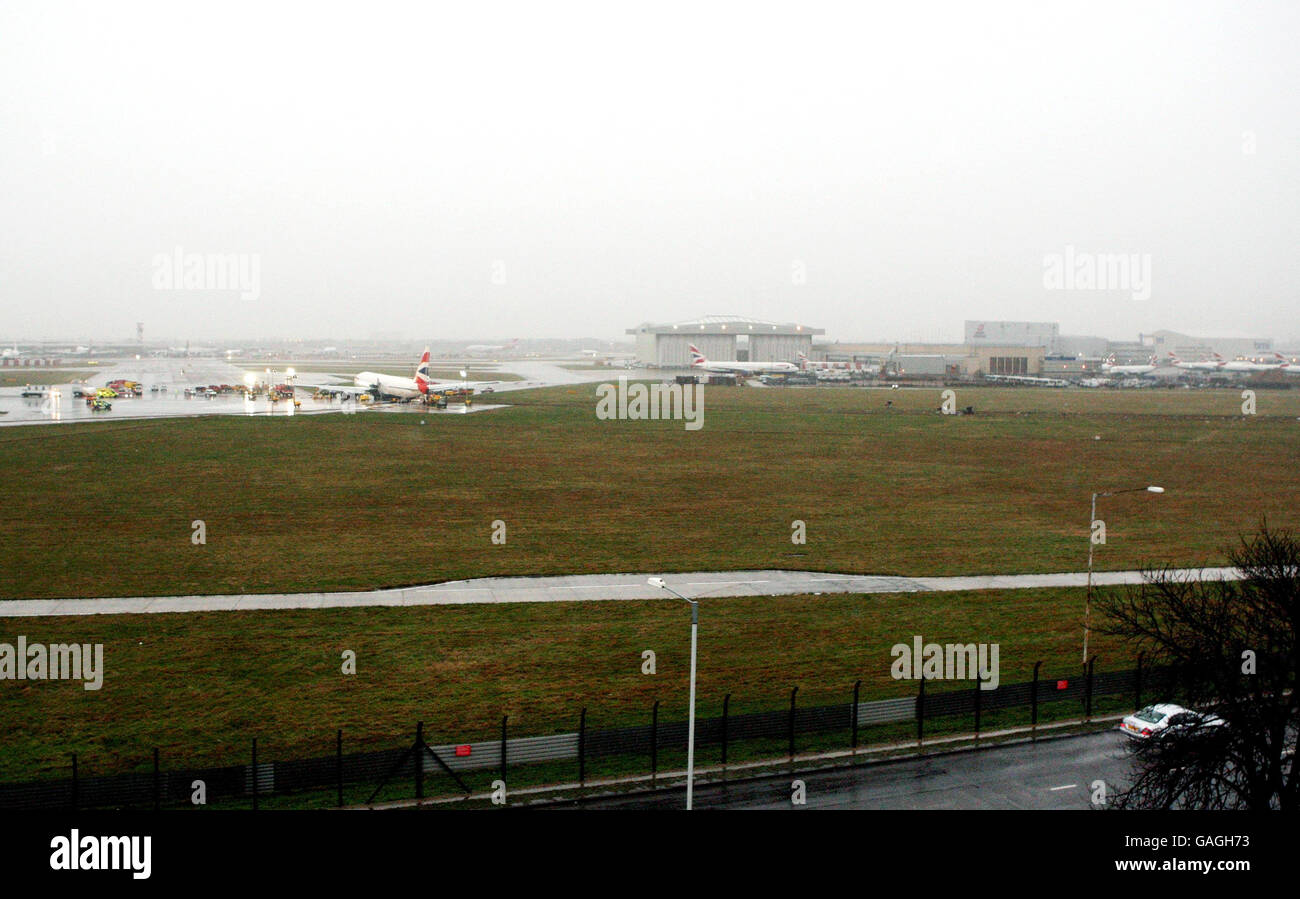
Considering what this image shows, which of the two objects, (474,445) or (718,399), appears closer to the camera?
(474,445)

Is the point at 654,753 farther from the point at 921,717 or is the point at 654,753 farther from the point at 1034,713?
the point at 1034,713

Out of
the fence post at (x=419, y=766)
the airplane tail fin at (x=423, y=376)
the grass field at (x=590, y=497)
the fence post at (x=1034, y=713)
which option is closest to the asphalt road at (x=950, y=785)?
the fence post at (x=1034, y=713)

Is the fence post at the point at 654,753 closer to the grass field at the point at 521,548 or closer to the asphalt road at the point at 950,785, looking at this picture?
the asphalt road at the point at 950,785

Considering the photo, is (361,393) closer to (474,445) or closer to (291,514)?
(474,445)

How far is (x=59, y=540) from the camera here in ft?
162

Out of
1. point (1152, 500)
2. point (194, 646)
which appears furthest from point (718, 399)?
point (194, 646)

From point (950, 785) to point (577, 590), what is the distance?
2155 centimetres

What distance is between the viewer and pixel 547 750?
25859 millimetres

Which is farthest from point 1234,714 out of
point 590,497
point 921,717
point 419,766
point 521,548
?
point 590,497

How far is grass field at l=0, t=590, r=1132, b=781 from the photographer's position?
89.8 feet

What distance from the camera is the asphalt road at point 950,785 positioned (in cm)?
2330

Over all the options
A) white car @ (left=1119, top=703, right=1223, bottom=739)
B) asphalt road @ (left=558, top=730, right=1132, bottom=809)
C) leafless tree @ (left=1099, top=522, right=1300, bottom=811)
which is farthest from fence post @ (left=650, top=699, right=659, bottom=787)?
white car @ (left=1119, top=703, right=1223, bottom=739)
